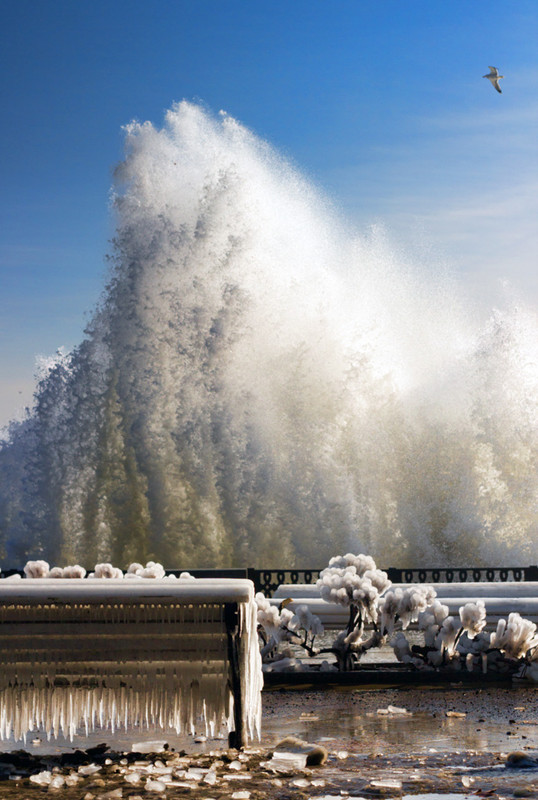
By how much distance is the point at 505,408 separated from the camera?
89.6 feet

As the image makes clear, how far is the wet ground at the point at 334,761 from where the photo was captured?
16.9 feet

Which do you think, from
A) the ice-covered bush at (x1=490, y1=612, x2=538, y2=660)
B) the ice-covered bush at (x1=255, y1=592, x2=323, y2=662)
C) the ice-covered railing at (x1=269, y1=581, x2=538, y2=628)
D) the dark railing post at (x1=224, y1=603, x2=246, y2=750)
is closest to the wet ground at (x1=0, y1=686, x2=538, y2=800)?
the dark railing post at (x1=224, y1=603, x2=246, y2=750)

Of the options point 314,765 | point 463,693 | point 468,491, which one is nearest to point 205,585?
point 314,765

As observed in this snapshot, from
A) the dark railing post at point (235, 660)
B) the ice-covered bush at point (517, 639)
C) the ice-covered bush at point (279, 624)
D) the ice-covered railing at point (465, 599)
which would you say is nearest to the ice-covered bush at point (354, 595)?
the ice-covered bush at point (279, 624)

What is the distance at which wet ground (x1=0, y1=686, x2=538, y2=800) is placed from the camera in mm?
5156

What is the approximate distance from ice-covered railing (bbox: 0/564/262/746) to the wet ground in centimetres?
26

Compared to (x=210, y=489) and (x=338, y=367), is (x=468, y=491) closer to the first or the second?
(x=338, y=367)

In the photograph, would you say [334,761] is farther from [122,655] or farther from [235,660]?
[122,655]

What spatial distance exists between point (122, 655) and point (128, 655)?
3cm

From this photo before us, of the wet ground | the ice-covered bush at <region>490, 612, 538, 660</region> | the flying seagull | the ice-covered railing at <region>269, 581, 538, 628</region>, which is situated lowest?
the wet ground

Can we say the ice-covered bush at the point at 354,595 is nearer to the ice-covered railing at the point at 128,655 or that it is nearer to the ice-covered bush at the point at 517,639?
the ice-covered bush at the point at 517,639

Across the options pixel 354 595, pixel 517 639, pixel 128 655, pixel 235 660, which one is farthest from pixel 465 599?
pixel 128 655

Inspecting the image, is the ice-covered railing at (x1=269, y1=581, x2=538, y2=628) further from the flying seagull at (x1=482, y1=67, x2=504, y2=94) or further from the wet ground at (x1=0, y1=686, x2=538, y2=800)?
the flying seagull at (x1=482, y1=67, x2=504, y2=94)

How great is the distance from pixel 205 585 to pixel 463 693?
322 cm
